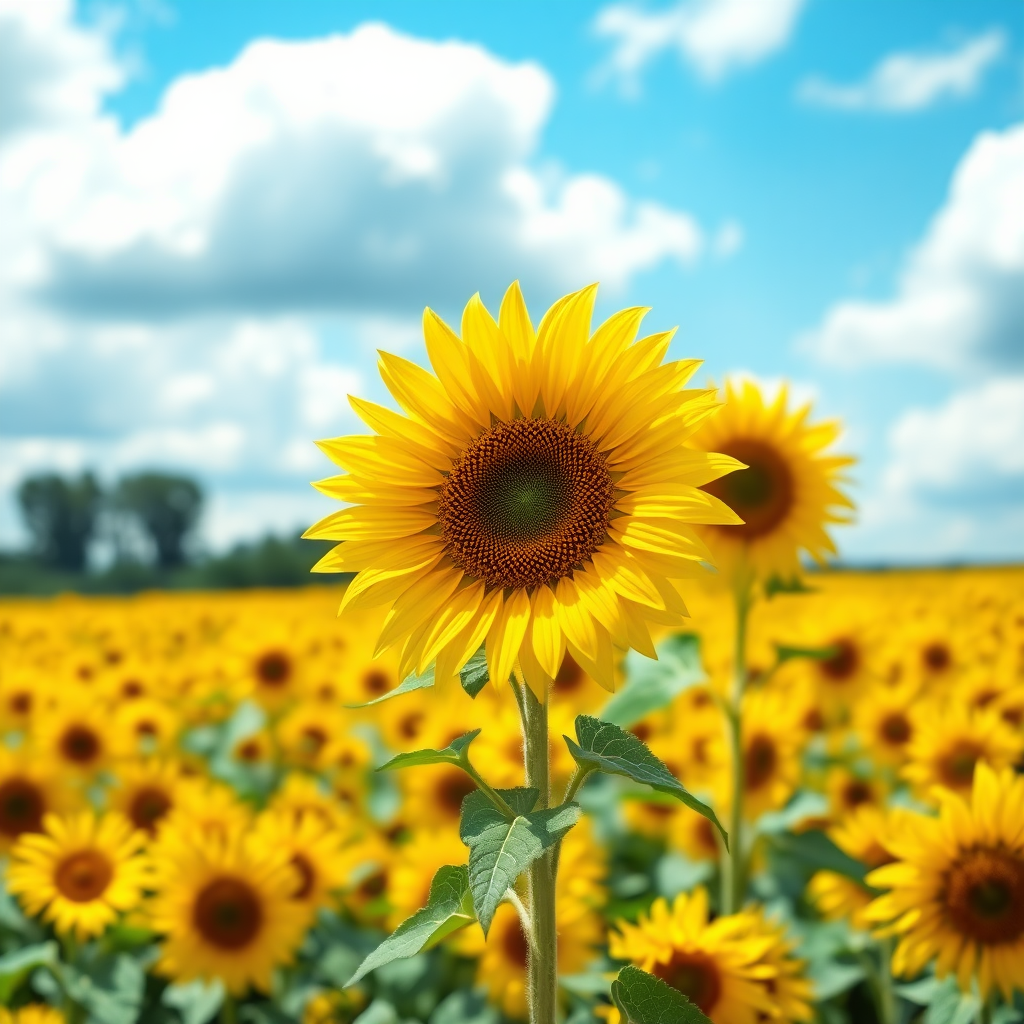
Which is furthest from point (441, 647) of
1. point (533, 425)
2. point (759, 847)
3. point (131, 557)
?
point (131, 557)

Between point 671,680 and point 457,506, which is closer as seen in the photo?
point 457,506

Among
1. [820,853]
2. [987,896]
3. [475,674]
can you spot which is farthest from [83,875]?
[987,896]

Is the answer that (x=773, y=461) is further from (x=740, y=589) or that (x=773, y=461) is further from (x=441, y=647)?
(x=441, y=647)

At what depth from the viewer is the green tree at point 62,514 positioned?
9619 cm

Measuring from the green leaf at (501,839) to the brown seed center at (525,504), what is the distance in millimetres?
546

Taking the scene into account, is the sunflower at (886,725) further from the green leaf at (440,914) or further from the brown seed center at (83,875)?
the green leaf at (440,914)

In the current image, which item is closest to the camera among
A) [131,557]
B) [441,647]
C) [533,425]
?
[441,647]

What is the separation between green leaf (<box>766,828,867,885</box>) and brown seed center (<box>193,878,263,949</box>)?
2392 millimetres

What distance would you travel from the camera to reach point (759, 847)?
602cm

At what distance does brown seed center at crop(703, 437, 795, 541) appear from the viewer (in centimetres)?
501

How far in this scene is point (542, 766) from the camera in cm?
245

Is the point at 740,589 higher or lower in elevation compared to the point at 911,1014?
higher

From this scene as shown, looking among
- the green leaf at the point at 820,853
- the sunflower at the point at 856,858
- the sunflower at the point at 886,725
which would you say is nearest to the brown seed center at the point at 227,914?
the green leaf at the point at 820,853

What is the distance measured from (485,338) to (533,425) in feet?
0.81
